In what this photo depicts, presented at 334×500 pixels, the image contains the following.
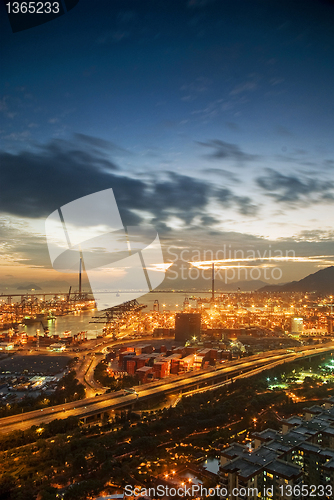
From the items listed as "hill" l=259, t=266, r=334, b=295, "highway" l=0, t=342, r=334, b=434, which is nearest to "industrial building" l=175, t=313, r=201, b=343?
"highway" l=0, t=342, r=334, b=434

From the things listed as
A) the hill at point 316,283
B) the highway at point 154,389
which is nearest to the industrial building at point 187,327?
the highway at point 154,389

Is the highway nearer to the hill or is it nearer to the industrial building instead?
the industrial building

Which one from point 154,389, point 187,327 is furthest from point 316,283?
point 154,389

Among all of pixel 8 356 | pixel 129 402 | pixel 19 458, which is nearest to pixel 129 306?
pixel 8 356

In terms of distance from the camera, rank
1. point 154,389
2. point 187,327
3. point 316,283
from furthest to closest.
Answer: point 316,283 < point 187,327 < point 154,389

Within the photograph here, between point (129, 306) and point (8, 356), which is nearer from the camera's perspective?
point (8, 356)

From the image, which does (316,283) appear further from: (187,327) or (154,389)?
(154,389)

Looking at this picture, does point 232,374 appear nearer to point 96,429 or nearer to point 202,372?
point 202,372

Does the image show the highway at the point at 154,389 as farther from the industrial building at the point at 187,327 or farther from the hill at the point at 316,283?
the hill at the point at 316,283
